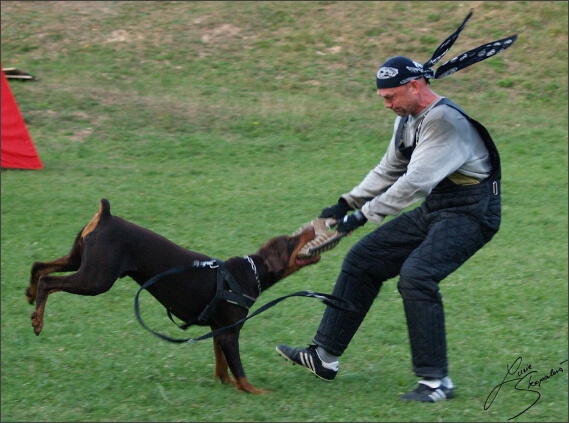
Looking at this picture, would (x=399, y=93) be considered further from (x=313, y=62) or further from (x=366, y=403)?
(x=313, y=62)

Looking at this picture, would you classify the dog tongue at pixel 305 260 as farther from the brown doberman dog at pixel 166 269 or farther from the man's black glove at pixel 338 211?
the man's black glove at pixel 338 211

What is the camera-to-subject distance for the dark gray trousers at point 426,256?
4.78m

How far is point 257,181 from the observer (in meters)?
11.3

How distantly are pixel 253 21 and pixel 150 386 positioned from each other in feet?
47.6

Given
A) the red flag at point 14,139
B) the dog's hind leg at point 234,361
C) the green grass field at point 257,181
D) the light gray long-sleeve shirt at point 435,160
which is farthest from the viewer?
the red flag at point 14,139

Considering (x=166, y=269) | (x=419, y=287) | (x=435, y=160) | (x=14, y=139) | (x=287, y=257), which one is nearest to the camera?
(x=435, y=160)

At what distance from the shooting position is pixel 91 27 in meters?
18.5

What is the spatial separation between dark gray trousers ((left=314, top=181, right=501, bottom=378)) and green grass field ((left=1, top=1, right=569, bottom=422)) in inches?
15.7

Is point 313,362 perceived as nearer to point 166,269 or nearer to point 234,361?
point 234,361

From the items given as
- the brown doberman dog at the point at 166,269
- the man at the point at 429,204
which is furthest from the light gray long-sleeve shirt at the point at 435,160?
the brown doberman dog at the point at 166,269
